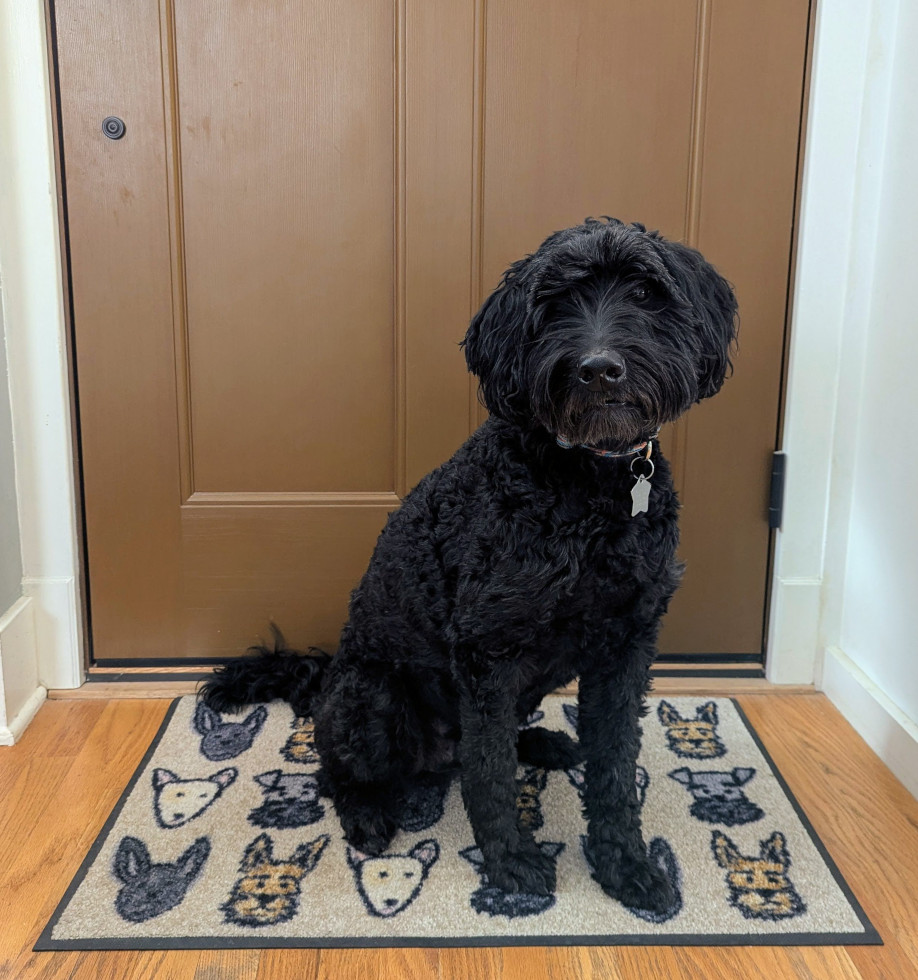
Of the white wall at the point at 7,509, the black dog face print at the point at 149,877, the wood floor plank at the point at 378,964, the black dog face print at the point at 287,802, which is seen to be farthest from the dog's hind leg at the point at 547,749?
the white wall at the point at 7,509

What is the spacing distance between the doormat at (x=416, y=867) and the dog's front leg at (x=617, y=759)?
0.05 metres

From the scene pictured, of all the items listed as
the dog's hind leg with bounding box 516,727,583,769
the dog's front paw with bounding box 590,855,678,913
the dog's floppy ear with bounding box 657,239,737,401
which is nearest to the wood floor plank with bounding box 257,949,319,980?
the dog's front paw with bounding box 590,855,678,913

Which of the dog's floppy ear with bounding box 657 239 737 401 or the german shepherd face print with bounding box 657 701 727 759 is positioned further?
the german shepherd face print with bounding box 657 701 727 759

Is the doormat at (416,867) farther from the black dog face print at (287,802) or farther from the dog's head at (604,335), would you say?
the dog's head at (604,335)

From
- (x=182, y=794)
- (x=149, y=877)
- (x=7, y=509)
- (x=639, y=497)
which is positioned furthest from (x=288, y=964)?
(x=7, y=509)

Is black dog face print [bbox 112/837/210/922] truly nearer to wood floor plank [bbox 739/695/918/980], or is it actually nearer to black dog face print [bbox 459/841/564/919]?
black dog face print [bbox 459/841/564/919]

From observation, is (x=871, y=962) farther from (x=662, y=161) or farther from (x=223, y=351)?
(x=223, y=351)

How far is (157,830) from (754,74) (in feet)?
7.17

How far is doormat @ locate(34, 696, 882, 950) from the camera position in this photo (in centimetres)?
138

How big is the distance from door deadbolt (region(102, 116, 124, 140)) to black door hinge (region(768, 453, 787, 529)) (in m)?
1.85

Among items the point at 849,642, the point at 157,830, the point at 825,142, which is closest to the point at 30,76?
the point at 157,830

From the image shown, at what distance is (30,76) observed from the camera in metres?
1.91

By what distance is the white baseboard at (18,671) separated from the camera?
1960 mm

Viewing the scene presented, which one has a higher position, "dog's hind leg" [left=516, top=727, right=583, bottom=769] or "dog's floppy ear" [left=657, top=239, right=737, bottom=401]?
"dog's floppy ear" [left=657, top=239, right=737, bottom=401]
